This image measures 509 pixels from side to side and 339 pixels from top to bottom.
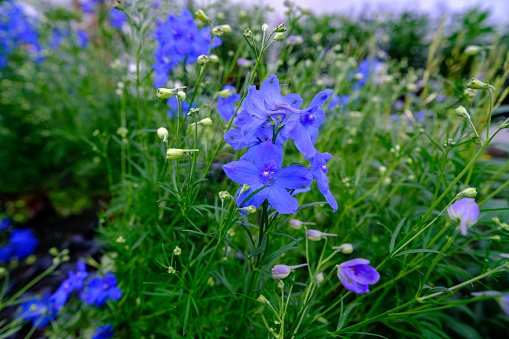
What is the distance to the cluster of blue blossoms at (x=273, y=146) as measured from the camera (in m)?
0.67

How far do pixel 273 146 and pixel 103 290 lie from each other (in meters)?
1.16

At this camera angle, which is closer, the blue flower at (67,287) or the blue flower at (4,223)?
the blue flower at (67,287)

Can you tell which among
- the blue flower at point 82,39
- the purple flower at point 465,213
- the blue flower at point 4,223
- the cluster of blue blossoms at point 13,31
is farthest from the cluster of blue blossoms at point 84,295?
the blue flower at point 82,39

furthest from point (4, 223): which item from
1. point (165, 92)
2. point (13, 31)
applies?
point (165, 92)

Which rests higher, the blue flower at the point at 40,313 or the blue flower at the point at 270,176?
the blue flower at the point at 270,176

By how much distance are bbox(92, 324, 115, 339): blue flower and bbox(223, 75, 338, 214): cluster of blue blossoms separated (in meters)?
1.24

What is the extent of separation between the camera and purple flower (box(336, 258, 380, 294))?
0.75 metres

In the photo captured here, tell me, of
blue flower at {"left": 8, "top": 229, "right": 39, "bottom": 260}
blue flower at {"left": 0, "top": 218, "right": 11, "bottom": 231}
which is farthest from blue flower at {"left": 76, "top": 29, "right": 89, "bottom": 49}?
blue flower at {"left": 8, "top": 229, "right": 39, "bottom": 260}

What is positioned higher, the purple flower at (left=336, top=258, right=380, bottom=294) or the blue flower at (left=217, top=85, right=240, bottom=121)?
the blue flower at (left=217, top=85, right=240, bottom=121)

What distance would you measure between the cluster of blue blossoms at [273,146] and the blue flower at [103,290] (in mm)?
957

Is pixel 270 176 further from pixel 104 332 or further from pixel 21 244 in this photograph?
pixel 21 244

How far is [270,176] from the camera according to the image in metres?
0.69

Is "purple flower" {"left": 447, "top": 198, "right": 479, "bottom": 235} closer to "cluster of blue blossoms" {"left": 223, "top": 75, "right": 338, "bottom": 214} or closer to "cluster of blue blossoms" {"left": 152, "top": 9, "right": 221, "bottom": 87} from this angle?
"cluster of blue blossoms" {"left": 223, "top": 75, "right": 338, "bottom": 214}

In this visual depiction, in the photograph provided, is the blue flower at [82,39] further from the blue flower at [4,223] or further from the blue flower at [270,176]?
the blue flower at [270,176]
